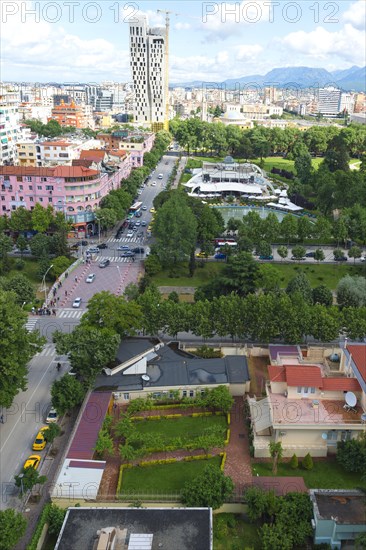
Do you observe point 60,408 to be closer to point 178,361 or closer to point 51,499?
point 51,499

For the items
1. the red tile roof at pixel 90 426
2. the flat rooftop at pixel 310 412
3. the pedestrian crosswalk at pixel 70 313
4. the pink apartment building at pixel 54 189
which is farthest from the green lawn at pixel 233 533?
the pink apartment building at pixel 54 189

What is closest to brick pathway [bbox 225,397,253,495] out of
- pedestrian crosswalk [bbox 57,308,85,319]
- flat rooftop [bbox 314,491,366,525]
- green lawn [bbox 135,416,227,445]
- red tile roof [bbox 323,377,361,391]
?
green lawn [bbox 135,416,227,445]

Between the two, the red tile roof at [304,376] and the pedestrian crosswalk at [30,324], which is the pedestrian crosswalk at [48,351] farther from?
the red tile roof at [304,376]

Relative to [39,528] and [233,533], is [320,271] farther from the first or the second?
[39,528]

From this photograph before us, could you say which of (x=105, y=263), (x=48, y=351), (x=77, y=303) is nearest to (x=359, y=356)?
(x=48, y=351)

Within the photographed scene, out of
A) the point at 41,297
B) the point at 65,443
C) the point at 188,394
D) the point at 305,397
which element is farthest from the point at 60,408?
the point at 41,297
